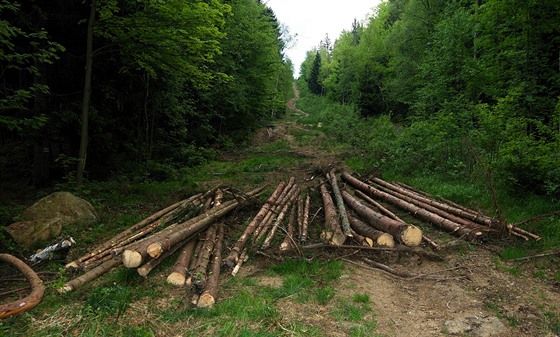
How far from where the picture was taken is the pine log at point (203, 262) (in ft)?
15.0

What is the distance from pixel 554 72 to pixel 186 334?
47.8 feet

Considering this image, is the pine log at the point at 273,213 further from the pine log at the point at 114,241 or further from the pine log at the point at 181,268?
the pine log at the point at 114,241

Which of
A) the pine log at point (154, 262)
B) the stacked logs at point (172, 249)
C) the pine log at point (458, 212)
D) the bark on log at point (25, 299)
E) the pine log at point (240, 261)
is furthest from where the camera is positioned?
the pine log at point (458, 212)

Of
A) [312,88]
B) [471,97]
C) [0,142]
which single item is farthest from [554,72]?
[312,88]

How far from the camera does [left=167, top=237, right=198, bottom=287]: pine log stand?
4.97 metres

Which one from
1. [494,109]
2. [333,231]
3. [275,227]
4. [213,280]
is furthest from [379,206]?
[494,109]

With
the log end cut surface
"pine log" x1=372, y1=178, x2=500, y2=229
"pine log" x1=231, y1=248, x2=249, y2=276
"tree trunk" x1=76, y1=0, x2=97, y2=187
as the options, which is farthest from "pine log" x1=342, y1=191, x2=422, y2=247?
"tree trunk" x1=76, y1=0, x2=97, y2=187

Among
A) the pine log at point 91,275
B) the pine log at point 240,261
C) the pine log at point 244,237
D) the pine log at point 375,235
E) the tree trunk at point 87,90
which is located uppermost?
the tree trunk at point 87,90

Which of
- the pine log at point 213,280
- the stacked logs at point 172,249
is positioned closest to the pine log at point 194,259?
the stacked logs at point 172,249

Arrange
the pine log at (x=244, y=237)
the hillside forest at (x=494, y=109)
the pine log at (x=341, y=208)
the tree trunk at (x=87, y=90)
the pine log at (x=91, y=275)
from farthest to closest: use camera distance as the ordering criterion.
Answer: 1. the tree trunk at (x=87, y=90)
2. the hillside forest at (x=494, y=109)
3. the pine log at (x=341, y=208)
4. the pine log at (x=244, y=237)
5. the pine log at (x=91, y=275)

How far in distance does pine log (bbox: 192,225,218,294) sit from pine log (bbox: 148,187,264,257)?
0.24 meters

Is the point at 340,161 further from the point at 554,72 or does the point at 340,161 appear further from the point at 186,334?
the point at 186,334

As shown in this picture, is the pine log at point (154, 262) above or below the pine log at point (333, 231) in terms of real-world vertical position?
below

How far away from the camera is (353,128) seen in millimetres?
25047
